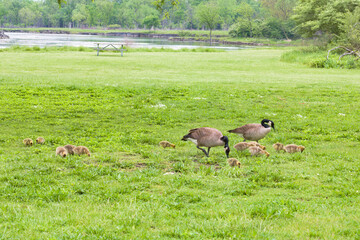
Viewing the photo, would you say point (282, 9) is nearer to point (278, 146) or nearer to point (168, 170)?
point (278, 146)

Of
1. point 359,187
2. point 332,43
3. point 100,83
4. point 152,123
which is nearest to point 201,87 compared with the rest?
point 100,83

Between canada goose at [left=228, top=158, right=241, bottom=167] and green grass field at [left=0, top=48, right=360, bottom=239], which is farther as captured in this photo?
canada goose at [left=228, top=158, right=241, bottom=167]

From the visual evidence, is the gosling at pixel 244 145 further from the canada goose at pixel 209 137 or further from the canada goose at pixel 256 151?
the canada goose at pixel 209 137

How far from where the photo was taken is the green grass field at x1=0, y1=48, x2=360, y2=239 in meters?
5.70

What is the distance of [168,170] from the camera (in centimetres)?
885

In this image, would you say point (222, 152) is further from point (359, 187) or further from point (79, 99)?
point (79, 99)

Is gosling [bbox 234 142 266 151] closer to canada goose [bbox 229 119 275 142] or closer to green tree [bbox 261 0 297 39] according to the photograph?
canada goose [bbox 229 119 275 142]

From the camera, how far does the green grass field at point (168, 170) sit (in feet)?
18.7

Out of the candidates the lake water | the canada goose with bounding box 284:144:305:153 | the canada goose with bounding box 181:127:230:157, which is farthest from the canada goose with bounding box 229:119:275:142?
the lake water

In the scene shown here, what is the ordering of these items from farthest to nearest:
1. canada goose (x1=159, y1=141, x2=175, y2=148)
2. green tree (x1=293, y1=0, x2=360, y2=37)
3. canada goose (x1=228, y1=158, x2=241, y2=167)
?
1. green tree (x1=293, y1=0, x2=360, y2=37)
2. canada goose (x1=159, y1=141, x2=175, y2=148)
3. canada goose (x1=228, y1=158, x2=241, y2=167)

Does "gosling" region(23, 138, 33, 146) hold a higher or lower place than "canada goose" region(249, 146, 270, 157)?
lower

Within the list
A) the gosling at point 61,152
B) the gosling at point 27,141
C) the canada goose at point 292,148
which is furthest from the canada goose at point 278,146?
the gosling at point 27,141

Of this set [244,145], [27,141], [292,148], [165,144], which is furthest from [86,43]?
[292,148]

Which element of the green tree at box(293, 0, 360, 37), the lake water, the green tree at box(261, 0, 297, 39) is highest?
the green tree at box(261, 0, 297, 39)
